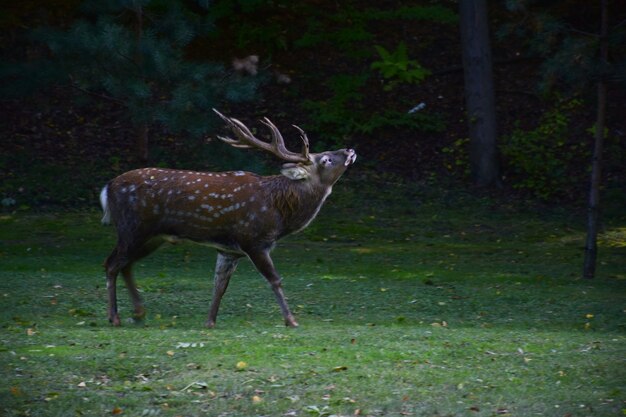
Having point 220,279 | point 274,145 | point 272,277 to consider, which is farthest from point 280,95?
point 272,277

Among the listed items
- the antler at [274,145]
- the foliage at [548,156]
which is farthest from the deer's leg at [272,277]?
the foliage at [548,156]

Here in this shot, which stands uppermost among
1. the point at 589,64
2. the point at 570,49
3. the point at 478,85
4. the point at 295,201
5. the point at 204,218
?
the point at 570,49

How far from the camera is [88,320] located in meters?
12.0

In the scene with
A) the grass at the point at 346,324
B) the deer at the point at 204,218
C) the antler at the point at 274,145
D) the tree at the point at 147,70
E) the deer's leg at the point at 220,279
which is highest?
the tree at the point at 147,70

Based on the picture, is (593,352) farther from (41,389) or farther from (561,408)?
(41,389)

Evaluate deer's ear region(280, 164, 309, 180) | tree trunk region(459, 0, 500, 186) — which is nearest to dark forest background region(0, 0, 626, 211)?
tree trunk region(459, 0, 500, 186)

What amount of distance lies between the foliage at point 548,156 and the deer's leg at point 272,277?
36.2 ft

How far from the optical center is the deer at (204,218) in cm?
1177

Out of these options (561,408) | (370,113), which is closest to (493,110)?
(370,113)

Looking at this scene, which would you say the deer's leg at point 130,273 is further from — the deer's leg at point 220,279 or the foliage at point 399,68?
the foliage at point 399,68

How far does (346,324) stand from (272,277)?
1.02 meters

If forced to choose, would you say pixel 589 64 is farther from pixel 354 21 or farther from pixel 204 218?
pixel 354 21

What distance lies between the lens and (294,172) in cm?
1216

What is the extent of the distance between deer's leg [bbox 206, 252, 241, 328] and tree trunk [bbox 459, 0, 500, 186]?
1138 cm
